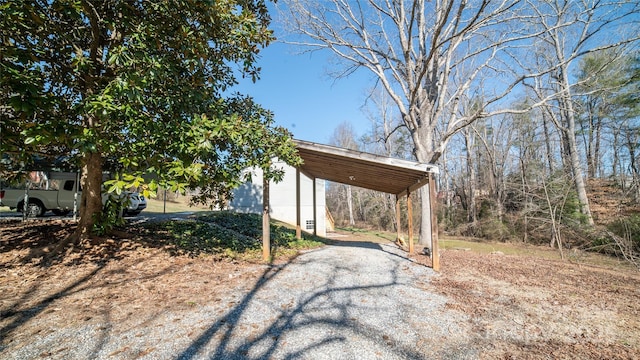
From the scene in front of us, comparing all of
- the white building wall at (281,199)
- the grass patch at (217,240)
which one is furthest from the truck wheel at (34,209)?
the white building wall at (281,199)

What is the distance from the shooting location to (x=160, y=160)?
14.4 ft

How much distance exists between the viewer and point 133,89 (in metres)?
3.85

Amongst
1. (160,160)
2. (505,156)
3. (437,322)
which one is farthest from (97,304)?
(505,156)

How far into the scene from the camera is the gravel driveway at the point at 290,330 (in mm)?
2762

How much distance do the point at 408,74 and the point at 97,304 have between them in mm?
11275

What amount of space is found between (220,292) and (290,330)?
5.45 feet

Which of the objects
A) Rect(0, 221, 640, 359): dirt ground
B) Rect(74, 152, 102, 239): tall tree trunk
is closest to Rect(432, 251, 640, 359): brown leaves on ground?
Rect(0, 221, 640, 359): dirt ground

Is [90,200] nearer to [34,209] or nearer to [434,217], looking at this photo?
[434,217]

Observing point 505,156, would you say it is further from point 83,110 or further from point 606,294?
point 83,110

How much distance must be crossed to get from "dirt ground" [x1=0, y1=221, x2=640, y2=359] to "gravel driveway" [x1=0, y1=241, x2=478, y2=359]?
0.26m

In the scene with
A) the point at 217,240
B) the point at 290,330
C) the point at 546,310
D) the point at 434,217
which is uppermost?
the point at 434,217

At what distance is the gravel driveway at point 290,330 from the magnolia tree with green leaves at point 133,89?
167 cm

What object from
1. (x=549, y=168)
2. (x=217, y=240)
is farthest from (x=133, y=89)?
(x=549, y=168)

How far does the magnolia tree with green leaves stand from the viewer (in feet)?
12.7
